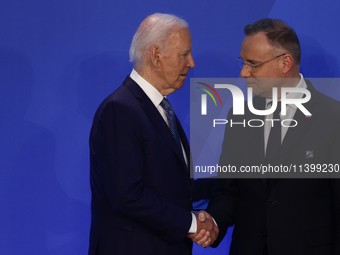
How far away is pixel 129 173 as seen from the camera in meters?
1.73

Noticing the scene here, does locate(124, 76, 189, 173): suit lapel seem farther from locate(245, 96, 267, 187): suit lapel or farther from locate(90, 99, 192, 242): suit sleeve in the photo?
locate(245, 96, 267, 187): suit lapel

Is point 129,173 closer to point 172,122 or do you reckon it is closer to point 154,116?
point 154,116

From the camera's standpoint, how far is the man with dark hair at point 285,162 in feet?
6.23

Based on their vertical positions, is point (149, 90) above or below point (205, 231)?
above

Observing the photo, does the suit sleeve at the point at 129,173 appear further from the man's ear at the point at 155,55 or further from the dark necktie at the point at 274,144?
the dark necktie at the point at 274,144

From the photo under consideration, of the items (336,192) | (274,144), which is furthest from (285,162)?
(336,192)

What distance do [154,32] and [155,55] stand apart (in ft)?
0.37

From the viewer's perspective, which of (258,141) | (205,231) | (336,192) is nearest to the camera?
(336,192)

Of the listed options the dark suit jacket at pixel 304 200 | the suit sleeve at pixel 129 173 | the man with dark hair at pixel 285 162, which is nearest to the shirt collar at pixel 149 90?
the suit sleeve at pixel 129 173

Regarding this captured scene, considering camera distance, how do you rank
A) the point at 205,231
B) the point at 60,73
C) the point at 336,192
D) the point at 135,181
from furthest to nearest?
the point at 60,73
the point at 205,231
the point at 336,192
the point at 135,181

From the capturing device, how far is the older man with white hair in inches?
68.5

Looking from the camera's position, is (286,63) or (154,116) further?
(286,63)

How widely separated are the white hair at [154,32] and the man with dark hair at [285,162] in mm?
459

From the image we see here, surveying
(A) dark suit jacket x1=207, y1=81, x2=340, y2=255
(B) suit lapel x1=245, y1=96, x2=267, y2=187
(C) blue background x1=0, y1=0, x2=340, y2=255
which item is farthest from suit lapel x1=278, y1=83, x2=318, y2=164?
(C) blue background x1=0, y1=0, x2=340, y2=255
